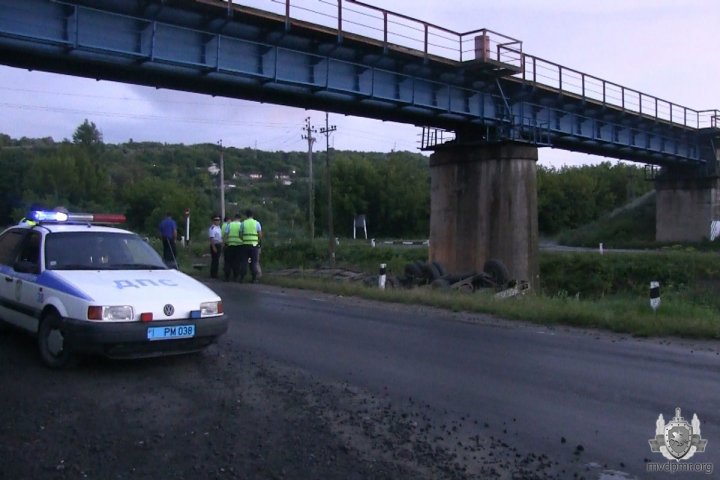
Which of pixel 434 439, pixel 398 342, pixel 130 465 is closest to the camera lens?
pixel 130 465

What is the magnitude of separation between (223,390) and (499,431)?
8.80 ft

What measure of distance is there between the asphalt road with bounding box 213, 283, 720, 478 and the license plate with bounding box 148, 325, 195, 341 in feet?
4.55

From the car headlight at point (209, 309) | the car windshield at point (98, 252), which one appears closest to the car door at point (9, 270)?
the car windshield at point (98, 252)

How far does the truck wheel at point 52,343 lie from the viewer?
7852 mm

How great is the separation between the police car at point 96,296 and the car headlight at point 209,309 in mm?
11

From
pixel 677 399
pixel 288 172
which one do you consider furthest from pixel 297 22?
pixel 288 172

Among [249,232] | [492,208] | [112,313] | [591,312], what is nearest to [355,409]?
[112,313]

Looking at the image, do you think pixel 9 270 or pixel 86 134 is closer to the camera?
pixel 9 270

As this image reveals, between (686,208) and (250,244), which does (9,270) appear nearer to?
(250,244)

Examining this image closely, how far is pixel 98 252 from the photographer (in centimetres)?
911

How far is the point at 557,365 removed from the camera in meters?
9.34

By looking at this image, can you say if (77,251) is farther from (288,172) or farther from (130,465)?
(288,172)

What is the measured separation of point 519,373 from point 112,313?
4531mm

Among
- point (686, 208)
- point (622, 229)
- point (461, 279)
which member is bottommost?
point (461, 279)
